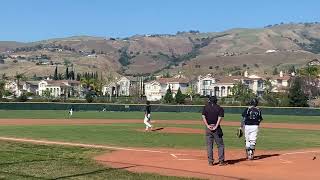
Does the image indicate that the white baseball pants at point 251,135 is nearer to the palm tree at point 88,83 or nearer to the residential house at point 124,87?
the palm tree at point 88,83

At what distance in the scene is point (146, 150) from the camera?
20.5 m

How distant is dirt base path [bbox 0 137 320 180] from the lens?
1398cm

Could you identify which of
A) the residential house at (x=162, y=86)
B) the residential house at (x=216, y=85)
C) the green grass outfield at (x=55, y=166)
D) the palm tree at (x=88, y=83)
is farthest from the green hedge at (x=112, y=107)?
the residential house at (x=162, y=86)

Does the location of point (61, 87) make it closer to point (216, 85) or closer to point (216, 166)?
point (216, 85)

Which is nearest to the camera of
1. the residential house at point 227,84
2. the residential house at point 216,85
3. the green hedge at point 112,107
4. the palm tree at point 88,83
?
the green hedge at point 112,107

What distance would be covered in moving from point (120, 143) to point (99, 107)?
176ft

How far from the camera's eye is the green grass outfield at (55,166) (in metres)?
12.9

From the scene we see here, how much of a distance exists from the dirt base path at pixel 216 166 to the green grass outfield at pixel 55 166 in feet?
2.33

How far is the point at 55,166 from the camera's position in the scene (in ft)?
47.6

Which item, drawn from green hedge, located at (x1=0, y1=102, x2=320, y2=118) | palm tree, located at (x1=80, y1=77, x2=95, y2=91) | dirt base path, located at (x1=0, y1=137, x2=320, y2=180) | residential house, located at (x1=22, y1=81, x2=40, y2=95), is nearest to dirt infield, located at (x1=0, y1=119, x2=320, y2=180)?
dirt base path, located at (x1=0, y1=137, x2=320, y2=180)

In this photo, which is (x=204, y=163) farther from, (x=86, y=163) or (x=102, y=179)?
(x=102, y=179)

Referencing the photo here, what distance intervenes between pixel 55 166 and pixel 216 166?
4.47 m

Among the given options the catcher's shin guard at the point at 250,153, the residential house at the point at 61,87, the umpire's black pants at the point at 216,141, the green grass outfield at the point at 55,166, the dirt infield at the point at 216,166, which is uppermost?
the residential house at the point at 61,87

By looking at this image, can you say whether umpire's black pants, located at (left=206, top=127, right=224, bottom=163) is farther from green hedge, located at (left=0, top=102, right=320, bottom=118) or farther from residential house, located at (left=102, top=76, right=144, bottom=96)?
residential house, located at (left=102, top=76, right=144, bottom=96)
